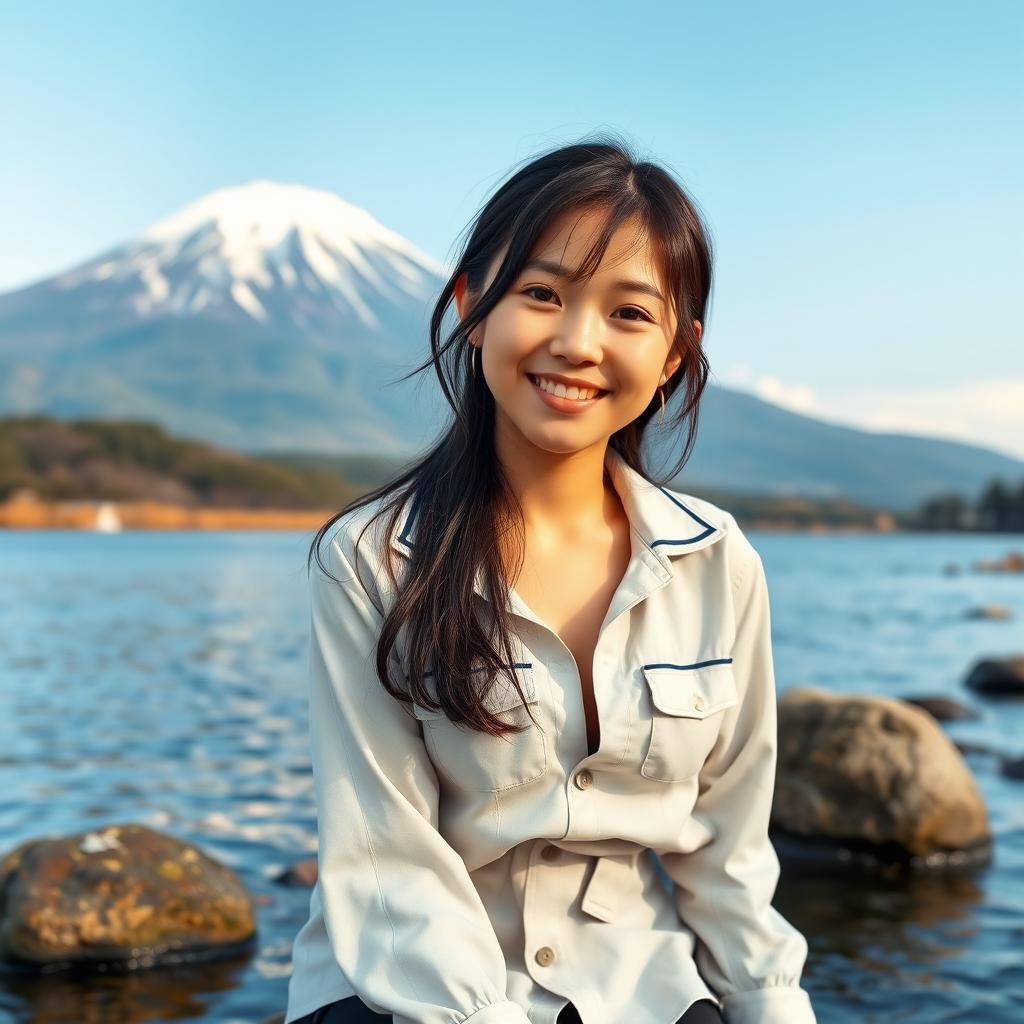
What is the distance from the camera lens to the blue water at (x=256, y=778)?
5.25 metres

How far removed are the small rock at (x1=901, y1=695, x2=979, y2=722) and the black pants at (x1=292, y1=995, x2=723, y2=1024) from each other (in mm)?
11839

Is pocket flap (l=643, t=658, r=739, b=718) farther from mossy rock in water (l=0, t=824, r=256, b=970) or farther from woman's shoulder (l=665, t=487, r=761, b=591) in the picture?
mossy rock in water (l=0, t=824, r=256, b=970)

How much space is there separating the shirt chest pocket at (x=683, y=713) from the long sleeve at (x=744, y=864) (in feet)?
0.24

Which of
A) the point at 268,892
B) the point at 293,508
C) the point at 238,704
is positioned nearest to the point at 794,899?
the point at 268,892

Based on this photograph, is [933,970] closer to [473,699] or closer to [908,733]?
[908,733]

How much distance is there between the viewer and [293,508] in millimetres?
114750

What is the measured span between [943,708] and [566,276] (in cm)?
1238

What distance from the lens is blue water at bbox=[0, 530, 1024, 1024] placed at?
5.25 m

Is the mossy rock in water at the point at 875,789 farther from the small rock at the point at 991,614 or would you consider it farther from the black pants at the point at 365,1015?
the small rock at the point at 991,614

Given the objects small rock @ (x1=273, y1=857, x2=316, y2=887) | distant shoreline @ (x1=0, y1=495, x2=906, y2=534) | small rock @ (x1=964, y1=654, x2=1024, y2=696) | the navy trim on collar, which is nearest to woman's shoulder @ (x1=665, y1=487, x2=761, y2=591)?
the navy trim on collar

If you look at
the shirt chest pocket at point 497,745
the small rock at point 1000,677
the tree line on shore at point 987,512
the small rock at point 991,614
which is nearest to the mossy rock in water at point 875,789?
the shirt chest pocket at point 497,745

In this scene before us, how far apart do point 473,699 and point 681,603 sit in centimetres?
46

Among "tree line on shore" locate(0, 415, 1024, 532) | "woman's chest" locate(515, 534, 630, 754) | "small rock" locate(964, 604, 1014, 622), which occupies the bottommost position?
"tree line on shore" locate(0, 415, 1024, 532)

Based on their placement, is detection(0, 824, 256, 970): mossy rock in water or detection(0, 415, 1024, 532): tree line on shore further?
detection(0, 415, 1024, 532): tree line on shore
